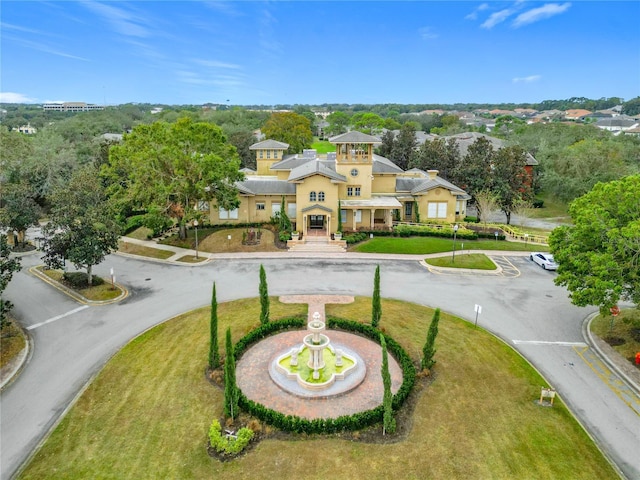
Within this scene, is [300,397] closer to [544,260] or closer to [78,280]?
[78,280]

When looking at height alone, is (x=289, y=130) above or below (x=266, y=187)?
above

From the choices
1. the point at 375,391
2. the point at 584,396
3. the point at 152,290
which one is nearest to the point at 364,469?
the point at 375,391

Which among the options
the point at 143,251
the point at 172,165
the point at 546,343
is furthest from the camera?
the point at 143,251

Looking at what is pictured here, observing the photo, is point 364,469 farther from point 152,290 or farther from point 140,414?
point 152,290

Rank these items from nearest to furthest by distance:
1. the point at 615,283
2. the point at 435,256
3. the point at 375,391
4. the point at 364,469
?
the point at 364,469 < the point at 375,391 < the point at 615,283 < the point at 435,256

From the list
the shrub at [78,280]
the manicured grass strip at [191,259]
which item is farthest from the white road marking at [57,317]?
the manicured grass strip at [191,259]

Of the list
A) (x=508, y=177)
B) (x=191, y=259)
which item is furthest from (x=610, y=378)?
(x=508, y=177)
